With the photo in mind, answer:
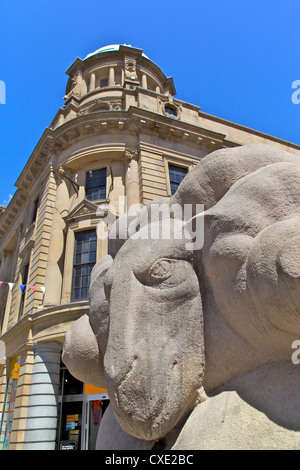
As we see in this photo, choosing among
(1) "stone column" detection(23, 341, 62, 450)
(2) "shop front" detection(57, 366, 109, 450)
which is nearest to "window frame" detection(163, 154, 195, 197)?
(1) "stone column" detection(23, 341, 62, 450)

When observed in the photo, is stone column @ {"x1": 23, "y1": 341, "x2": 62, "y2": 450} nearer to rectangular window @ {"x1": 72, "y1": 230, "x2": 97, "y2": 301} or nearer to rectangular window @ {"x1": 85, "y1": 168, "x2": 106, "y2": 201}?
rectangular window @ {"x1": 72, "y1": 230, "x2": 97, "y2": 301}

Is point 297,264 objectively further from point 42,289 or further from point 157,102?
point 157,102

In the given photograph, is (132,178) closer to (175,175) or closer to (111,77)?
(175,175)

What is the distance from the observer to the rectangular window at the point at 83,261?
12.7 metres

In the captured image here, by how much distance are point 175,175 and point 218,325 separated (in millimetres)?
13520

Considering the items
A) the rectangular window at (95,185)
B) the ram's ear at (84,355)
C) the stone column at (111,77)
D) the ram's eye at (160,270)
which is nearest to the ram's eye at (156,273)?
the ram's eye at (160,270)

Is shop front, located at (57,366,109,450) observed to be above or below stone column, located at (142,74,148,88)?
below

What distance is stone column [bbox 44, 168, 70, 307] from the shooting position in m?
12.7

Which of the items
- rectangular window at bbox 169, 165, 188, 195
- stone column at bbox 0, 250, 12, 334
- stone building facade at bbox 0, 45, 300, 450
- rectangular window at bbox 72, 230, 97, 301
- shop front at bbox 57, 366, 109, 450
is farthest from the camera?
stone column at bbox 0, 250, 12, 334

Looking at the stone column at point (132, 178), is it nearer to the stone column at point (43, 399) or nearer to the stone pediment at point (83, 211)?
the stone pediment at point (83, 211)

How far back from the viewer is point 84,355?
220 cm

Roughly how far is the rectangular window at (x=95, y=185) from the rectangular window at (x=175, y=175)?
10.1 ft

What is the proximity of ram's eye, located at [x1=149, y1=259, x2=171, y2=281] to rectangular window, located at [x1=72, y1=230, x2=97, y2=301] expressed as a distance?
10897mm
